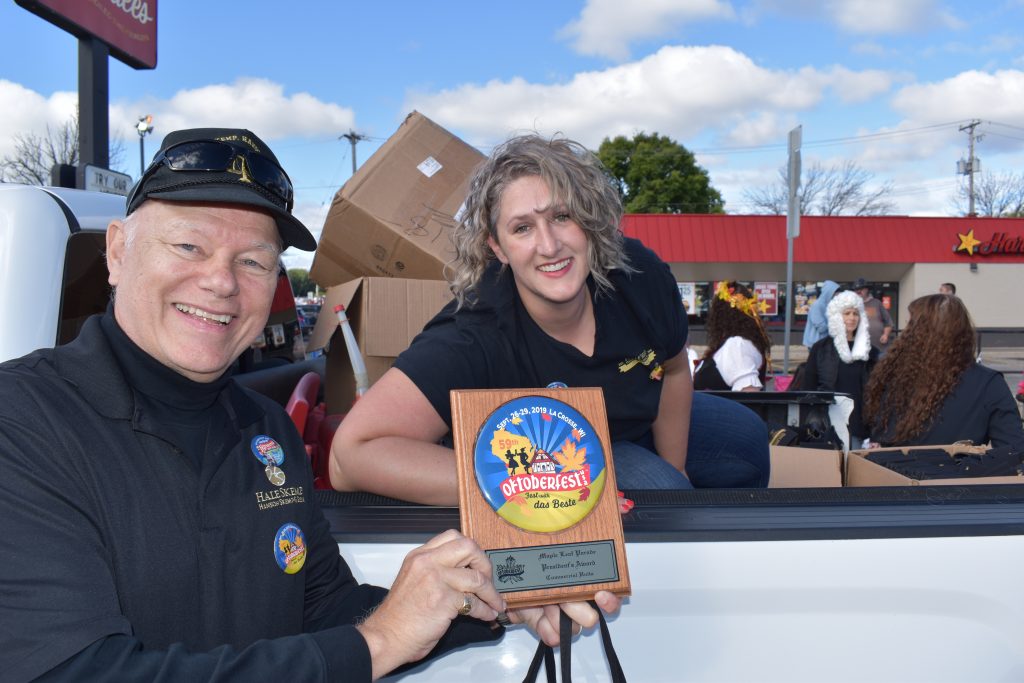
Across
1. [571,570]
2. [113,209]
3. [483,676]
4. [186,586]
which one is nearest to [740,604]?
[571,570]

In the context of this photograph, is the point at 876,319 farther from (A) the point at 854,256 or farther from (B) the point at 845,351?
(A) the point at 854,256

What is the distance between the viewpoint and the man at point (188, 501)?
104 centimetres

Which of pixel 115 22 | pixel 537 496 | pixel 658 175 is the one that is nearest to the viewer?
pixel 537 496

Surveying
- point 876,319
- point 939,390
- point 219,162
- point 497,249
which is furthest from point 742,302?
point 219,162

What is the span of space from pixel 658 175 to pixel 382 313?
34738 millimetres

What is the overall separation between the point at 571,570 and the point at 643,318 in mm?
1124

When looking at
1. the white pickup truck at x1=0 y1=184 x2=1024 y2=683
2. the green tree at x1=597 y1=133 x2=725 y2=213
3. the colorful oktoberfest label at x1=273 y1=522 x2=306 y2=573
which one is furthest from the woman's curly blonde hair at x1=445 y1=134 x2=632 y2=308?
the green tree at x1=597 y1=133 x2=725 y2=213

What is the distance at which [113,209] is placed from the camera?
7.11 feet

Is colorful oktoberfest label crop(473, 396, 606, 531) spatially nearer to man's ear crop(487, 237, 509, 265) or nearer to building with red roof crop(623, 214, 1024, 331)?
man's ear crop(487, 237, 509, 265)

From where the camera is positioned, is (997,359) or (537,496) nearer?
(537,496)

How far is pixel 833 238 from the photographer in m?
23.0

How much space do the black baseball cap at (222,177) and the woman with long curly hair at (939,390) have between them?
367 cm

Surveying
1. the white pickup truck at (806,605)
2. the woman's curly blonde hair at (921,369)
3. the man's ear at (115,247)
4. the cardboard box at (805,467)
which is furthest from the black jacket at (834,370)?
the man's ear at (115,247)

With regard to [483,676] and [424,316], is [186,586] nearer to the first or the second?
[483,676]
